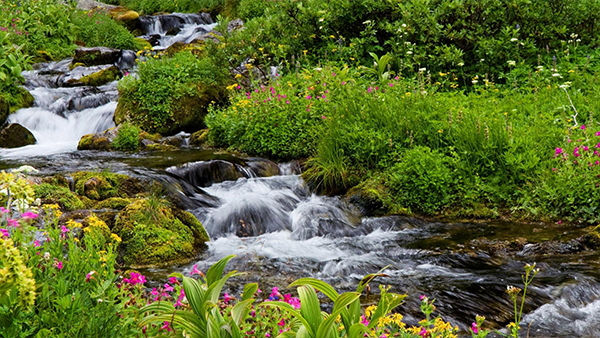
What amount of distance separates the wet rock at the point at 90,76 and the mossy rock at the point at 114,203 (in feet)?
26.4

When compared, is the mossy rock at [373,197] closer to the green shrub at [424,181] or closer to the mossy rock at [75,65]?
the green shrub at [424,181]

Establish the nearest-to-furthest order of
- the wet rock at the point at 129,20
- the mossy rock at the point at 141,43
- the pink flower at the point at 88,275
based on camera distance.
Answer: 1. the pink flower at the point at 88,275
2. the mossy rock at the point at 141,43
3. the wet rock at the point at 129,20

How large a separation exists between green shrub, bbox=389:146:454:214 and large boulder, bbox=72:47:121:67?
1125cm

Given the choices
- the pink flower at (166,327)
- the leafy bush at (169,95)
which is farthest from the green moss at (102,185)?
the pink flower at (166,327)

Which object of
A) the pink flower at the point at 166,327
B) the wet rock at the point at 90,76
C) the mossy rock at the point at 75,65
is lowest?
the wet rock at the point at 90,76

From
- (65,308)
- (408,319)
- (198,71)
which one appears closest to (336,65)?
(198,71)

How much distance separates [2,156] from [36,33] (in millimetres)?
7717

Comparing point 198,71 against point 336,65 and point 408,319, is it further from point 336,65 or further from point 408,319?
point 408,319

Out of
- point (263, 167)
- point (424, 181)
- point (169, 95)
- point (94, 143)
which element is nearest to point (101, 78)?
point (169, 95)

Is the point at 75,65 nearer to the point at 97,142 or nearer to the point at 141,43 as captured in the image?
the point at 141,43

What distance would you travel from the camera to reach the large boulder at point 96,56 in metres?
14.7

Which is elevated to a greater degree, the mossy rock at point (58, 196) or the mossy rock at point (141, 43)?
the mossy rock at point (58, 196)

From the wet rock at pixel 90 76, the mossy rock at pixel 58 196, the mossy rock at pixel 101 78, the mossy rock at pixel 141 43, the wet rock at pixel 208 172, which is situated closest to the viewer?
the mossy rock at pixel 58 196

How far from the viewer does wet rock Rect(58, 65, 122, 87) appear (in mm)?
13312
